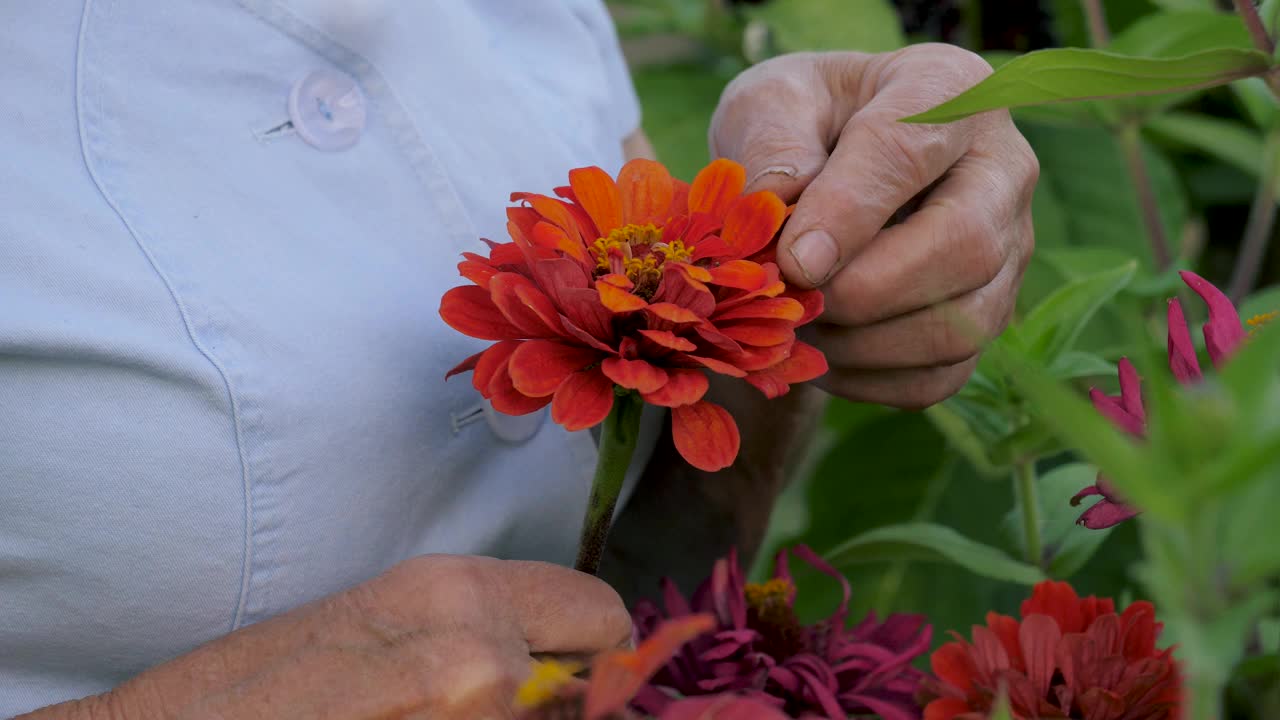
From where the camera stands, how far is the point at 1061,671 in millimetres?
272

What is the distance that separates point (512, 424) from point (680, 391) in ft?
0.43

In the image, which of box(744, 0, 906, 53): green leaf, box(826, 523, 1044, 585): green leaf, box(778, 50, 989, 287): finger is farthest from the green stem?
box(744, 0, 906, 53): green leaf

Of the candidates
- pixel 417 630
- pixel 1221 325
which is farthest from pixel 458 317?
pixel 1221 325

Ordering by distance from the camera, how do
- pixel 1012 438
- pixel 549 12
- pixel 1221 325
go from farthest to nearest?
pixel 549 12 < pixel 1012 438 < pixel 1221 325

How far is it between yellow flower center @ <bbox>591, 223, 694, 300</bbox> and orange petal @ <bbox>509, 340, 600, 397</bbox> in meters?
0.02

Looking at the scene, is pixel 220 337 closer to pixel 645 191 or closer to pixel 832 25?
pixel 645 191

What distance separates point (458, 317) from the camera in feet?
0.92

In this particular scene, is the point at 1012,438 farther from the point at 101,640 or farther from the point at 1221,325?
the point at 101,640

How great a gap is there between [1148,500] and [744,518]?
1.28 ft

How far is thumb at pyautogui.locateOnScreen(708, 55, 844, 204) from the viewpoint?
35 cm

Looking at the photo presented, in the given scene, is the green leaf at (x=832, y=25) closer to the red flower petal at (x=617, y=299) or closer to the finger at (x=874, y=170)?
the finger at (x=874, y=170)

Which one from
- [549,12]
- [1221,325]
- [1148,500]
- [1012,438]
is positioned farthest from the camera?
[549,12]

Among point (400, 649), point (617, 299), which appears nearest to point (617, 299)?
point (617, 299)

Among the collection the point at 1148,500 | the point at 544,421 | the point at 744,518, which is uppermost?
the point at 1148,500
